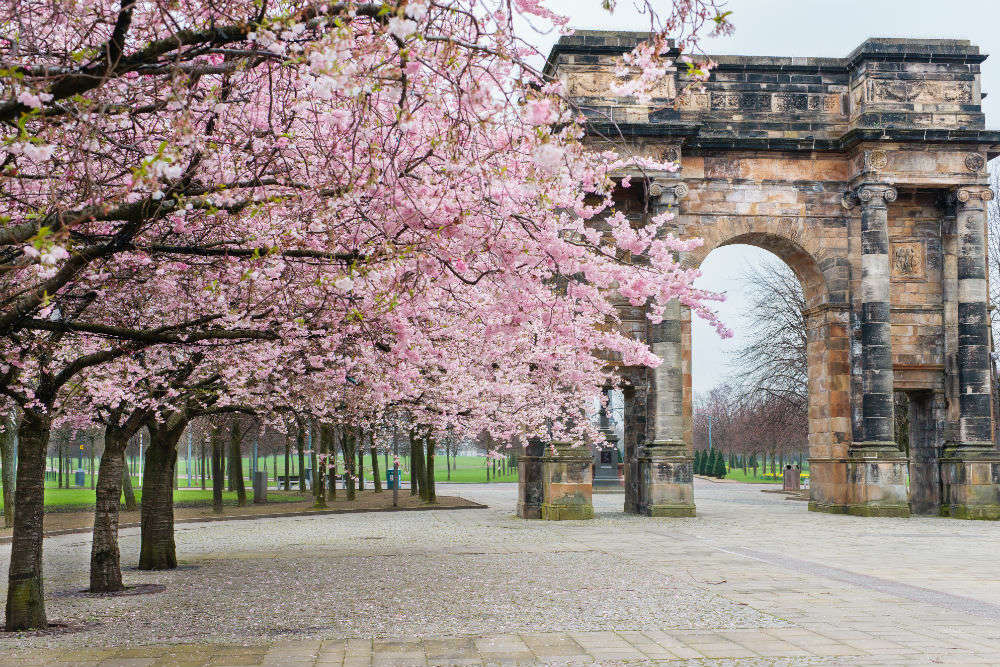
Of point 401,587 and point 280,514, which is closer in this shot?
point 401,587

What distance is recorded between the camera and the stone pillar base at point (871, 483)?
27.2 metres

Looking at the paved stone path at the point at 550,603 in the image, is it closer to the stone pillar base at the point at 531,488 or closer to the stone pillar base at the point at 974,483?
the stone pillar base at the point at 531,488

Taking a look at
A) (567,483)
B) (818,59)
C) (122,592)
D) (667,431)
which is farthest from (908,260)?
(122,592)

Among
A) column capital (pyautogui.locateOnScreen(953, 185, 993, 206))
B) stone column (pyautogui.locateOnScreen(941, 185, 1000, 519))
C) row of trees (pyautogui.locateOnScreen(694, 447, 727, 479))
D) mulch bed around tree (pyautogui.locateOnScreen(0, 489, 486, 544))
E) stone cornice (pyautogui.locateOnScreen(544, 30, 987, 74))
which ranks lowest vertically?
row of trees (pyautogui.locateOnScreen(694, 447, 727, 479))

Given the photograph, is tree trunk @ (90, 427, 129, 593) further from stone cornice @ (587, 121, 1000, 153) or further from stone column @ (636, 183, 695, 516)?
stone cornice @ (587, 121, 1000, 153)

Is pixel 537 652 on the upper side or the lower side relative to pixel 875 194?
lower

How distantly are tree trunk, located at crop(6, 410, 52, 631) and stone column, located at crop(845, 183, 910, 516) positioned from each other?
73.8 feet

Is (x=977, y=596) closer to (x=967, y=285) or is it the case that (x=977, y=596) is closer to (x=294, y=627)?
(x=294, y=627)

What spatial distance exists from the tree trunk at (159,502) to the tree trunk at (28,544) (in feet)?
15.5

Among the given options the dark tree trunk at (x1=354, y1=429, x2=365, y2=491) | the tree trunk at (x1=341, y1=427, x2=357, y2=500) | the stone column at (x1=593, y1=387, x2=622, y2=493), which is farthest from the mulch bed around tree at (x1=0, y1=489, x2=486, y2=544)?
the stone column at (x1=593, y1=387, x2=622, y2=493)

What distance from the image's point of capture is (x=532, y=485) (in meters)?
27.8

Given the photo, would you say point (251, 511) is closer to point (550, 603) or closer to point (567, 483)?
point (567, 483)

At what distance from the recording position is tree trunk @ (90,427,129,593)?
13477 millimetres

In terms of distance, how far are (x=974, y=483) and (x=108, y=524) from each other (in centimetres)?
2293
